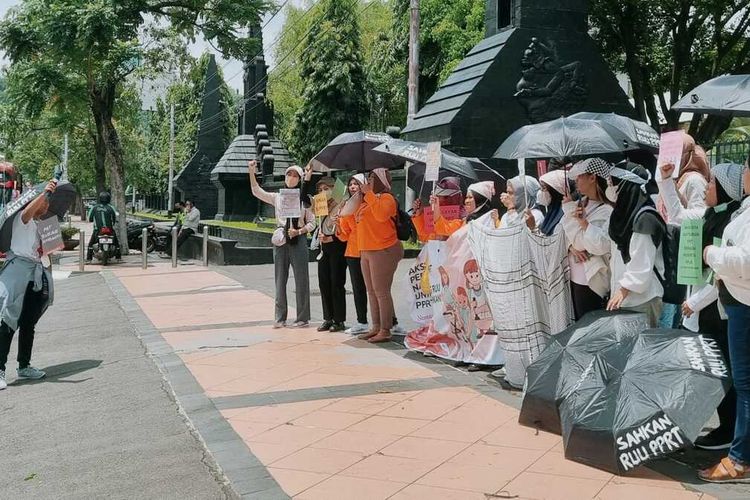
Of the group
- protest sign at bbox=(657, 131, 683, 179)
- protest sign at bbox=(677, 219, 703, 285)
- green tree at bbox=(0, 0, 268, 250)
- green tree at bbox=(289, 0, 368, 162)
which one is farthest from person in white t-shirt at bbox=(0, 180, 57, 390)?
green tree at bbox=(289, 0, 368, 162)

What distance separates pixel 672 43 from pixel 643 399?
22.4 metres

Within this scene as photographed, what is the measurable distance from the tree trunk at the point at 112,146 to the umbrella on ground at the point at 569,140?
58.7 ft

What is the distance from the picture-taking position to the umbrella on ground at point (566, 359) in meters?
4.90

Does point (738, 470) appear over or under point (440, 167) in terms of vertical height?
under

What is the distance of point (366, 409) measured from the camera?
589cm

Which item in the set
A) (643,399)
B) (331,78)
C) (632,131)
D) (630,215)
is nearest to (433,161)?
(632,131)

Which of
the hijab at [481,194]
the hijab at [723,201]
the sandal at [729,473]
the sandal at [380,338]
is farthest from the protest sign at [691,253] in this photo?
the sandal at [380,338]

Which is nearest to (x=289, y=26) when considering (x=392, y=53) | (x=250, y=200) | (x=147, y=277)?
(x=392, y=53)

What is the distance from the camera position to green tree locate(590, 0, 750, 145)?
22.0 m

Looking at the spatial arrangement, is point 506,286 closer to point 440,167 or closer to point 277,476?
point 440,167

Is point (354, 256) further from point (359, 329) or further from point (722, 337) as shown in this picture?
point (722, 337)

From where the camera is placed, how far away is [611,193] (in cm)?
538

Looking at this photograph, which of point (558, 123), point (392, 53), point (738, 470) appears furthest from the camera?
point (392, 53)

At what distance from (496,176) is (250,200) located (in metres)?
23.3
